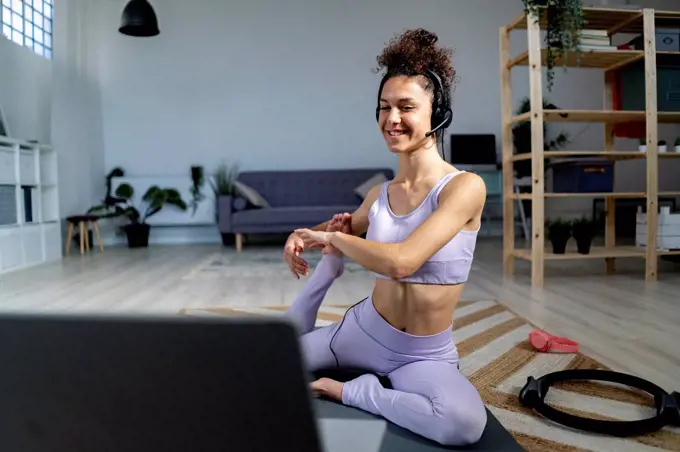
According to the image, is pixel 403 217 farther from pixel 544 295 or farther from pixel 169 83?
pixel 169 83

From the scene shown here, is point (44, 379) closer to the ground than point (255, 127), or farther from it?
closer to the ground

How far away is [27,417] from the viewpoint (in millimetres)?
460

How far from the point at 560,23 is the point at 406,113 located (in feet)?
7.90

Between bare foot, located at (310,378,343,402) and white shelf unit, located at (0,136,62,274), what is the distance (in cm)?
400

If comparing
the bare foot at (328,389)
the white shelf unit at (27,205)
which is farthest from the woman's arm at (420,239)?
the white shelf unit at (27,205)

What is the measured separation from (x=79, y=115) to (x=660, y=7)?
7.31 m

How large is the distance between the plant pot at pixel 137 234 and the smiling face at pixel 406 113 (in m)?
5.70

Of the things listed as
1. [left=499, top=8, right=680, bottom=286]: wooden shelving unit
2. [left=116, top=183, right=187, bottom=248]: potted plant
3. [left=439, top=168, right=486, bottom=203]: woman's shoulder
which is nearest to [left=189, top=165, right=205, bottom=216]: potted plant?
[left=116, top=183, right=187, bottom=248]: potted plant

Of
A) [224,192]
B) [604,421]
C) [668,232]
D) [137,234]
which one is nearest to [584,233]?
[668,232]

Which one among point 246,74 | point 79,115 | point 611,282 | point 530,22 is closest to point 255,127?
point 246,74

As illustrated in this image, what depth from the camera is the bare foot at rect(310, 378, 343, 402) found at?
1.38m

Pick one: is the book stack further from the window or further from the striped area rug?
the window

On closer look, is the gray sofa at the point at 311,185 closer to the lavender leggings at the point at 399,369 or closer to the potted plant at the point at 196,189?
the potted plant at the point at 196,189

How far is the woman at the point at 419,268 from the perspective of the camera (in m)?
1.22
